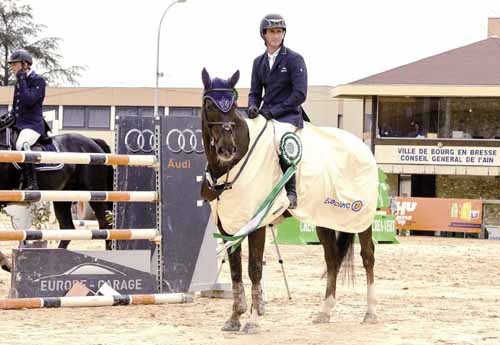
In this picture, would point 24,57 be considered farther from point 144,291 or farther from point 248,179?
point 248,179

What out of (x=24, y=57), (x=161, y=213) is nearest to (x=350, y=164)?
(x=161, y=213)

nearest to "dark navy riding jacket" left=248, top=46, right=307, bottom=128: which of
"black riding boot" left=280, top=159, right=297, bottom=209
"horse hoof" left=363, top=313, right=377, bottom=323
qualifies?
"black riding boot" left=280, top=159, right=297, bottom=209

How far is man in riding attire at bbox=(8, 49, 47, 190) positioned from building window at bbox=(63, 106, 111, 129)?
55.2 meters

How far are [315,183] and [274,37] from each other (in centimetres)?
150

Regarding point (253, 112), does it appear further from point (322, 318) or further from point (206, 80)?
point (322, 318)

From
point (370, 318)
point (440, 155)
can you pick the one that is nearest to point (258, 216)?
point (370, 318)

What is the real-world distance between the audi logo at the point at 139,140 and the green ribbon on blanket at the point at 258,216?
110 inches

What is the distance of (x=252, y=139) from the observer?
975 centimetres

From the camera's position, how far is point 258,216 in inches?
376

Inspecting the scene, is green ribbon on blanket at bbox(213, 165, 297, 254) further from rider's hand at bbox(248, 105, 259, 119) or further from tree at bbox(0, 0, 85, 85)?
tree at bbox(0, 0, 85, 85)

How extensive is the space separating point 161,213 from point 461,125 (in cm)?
3420

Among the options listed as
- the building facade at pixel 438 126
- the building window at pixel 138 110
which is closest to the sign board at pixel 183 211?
the building facade at pixel 438 126

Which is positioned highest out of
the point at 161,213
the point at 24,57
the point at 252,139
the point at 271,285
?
the point at 24,57

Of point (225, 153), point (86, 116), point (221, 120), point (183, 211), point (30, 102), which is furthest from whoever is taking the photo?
point (86, 116)
